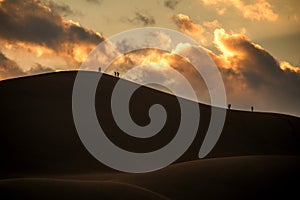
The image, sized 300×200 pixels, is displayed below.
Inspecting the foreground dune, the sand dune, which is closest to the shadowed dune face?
the sand dune

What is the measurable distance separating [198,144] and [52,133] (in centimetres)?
1582

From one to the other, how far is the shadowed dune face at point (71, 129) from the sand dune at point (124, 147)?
0.24ft

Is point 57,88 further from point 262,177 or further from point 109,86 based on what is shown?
point 262,177

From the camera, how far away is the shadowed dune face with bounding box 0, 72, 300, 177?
2536 cm

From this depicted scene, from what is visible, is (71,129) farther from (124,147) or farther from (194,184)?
(194,184)

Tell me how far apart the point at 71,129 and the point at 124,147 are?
493 cm

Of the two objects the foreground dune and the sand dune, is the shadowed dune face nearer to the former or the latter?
the sand dune

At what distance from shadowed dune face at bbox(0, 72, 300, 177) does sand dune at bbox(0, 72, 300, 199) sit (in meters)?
0.07

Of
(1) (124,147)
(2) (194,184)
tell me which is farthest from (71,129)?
(2) (194,184)

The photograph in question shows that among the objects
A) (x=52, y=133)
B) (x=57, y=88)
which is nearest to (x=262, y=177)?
(x=52, y=133)

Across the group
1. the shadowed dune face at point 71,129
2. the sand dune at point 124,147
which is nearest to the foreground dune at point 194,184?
the sand dune at point 124,147

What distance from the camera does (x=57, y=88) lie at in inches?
1507

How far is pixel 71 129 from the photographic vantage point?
102 ft

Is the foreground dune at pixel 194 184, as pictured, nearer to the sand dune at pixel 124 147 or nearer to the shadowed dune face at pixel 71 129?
the sand dune at pixel 124 147
